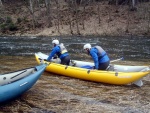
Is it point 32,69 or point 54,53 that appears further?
point 54,53

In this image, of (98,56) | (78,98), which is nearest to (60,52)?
(98,56)

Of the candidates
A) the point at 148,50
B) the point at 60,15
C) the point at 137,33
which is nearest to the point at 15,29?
the point at 60,15

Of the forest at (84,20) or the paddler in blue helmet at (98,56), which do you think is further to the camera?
the forest at (84,20)

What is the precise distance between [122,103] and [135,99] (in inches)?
22.0

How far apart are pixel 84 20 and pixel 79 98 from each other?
2504 cm

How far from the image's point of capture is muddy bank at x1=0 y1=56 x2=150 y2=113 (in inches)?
282

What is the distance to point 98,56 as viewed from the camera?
9.48m

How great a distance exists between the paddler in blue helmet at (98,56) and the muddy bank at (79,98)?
26.5 inches

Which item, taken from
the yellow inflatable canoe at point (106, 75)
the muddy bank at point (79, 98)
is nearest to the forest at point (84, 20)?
the yellow inflatable canoe at point (106, 75)

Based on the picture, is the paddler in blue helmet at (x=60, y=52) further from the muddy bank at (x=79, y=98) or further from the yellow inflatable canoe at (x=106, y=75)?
the muddy bank at (x=79, y=98)

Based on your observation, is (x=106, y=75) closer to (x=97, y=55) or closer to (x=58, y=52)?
(x=97, y=55)

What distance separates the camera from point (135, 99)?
7.91 metres

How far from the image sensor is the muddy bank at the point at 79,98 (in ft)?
23.5

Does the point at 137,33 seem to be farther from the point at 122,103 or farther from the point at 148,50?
the point at 122,103
